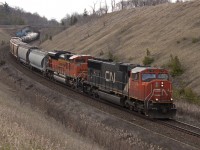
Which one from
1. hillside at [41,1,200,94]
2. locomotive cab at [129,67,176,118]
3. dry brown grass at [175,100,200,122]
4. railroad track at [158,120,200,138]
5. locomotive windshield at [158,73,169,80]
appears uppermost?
hillside at [41,1,200,94]

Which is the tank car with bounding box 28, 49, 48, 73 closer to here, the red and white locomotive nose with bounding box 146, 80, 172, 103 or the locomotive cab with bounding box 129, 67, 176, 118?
the locomotive cab with bounding box 129, 67, 176, 118

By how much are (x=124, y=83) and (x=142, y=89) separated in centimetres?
266

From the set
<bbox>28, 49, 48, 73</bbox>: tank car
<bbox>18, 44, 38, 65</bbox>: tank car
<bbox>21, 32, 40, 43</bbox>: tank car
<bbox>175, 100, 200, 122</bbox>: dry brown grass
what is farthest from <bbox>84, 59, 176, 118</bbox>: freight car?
<bbox>21, 32, 40, 43</bbox>: tank car

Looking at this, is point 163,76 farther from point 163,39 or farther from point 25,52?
point 25,52

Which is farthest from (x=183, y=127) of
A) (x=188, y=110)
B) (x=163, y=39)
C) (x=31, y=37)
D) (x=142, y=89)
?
(x=31, y=37)

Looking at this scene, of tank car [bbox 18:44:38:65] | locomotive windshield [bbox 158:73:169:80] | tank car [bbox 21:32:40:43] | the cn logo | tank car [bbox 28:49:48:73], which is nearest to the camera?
locomotive windshield [bbox 158:73:169:80]

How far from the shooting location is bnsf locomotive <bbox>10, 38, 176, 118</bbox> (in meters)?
22.8

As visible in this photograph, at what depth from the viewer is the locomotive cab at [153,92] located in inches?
893

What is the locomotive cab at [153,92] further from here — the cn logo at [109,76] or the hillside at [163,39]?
the hillside at [163,39]

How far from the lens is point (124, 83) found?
25.3 meters

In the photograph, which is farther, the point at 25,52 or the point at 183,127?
the point at 25,52

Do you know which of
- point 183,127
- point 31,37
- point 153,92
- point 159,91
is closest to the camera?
point 183,127

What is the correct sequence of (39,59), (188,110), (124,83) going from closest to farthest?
(188,110), (124,83), (39,59)

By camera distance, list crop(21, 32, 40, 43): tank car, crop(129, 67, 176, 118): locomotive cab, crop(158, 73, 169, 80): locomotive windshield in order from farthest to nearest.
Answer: crop(21, 32, 40, 43): tank car
crop(158, 73, 169, 80): locomotive windshield
crop(129, 67, 176, 118): locomotive cab
